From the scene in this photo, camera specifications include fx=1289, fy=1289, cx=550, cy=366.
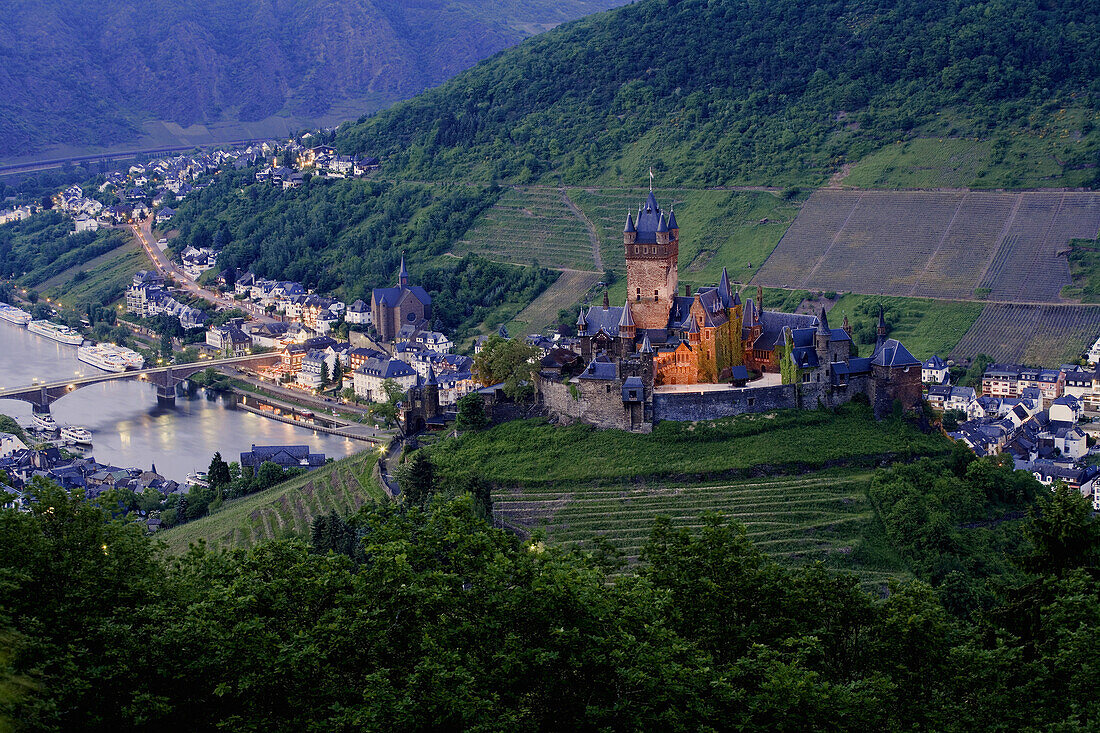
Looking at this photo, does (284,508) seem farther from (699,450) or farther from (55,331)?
(55,331)

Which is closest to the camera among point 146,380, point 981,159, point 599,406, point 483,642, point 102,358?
point 483,642

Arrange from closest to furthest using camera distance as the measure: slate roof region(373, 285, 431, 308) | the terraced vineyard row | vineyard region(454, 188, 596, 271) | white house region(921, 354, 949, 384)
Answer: the terraced vineyard row
white house region(921, 354, 949, 384)
slate roof region(373, 285, 431, 308)
vineyard region(454, 188, 596, 271)

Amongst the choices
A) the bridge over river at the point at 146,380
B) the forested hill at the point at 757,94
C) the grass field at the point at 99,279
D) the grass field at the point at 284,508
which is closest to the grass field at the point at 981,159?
the forested hill at the point at 757,94

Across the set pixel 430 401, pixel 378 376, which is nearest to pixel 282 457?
pixel 430 401

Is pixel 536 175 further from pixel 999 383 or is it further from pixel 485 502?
pixel 485 502

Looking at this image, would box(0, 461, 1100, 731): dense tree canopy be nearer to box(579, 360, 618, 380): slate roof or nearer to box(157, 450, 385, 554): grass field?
box(579, 360, 618, 380): slate roof

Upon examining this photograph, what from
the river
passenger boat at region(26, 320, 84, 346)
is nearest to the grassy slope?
the river

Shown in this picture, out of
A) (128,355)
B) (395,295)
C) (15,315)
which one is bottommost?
(128,355)
